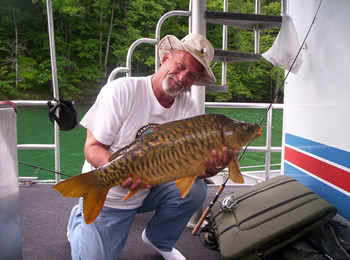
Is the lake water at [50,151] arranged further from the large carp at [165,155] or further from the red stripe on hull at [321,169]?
the large carp at [165,155]

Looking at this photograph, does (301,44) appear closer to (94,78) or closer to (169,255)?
(169,255)

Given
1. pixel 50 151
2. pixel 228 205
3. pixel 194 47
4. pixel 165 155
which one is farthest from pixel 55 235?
pixel 50 151

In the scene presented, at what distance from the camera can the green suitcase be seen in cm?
227

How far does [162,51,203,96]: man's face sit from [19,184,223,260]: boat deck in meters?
1.36

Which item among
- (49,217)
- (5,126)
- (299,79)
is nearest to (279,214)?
(299,79)

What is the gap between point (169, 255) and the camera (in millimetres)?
2586

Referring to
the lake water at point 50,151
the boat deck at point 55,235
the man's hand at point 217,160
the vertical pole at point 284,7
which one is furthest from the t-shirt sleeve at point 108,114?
the lake water at point 50,151

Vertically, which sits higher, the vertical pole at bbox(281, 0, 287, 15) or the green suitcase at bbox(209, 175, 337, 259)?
the vertical pole at bbox(281, 0, 287, 15)

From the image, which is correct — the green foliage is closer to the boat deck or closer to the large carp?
the boat deck

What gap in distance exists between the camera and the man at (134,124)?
2.27m

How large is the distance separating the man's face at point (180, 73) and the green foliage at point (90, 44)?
22.0 meters

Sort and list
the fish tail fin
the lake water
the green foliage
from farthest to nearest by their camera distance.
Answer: the green foliage → the lake water → the fish tail fin

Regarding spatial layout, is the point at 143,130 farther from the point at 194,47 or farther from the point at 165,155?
the point at 194,47

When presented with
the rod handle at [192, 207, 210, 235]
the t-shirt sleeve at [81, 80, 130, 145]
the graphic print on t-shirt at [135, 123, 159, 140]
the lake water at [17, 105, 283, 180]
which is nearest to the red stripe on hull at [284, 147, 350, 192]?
the rod handle at [192, 207, 210, 235]
